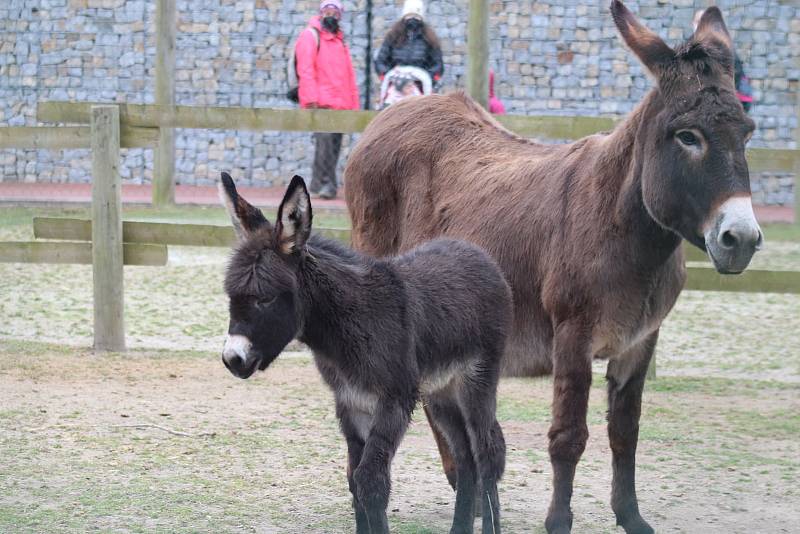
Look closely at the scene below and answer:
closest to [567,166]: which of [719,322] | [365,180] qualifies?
[365,180]

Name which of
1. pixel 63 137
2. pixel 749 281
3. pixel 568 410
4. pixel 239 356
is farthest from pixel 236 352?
pixel 63 137

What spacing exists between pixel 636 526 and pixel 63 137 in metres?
5.31

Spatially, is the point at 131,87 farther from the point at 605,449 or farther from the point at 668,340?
the point at 605,449

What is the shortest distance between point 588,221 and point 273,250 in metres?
1.44

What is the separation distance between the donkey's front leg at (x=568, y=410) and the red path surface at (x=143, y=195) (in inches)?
359

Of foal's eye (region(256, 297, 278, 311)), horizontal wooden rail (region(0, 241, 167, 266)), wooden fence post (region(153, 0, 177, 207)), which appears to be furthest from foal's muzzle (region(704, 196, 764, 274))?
wooden fence post (region(153, 0, 177, 207))

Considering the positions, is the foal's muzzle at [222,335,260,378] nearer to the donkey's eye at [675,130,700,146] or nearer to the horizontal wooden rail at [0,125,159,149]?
the donkey's eye at [675,130,700,146]

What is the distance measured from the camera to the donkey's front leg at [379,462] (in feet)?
13.7

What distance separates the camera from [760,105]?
59.6 ft

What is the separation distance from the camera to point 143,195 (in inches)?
642

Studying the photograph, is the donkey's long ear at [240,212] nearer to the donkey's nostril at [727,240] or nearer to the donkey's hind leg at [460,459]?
the donkey's hind leg at [460,459]

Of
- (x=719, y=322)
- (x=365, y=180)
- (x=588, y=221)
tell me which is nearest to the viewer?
(x=588, y=221)

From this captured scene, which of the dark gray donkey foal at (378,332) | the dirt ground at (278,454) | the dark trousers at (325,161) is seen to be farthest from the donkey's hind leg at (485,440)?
the dark trousers at (325,161)

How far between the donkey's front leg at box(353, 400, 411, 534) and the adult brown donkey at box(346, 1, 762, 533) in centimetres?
88
